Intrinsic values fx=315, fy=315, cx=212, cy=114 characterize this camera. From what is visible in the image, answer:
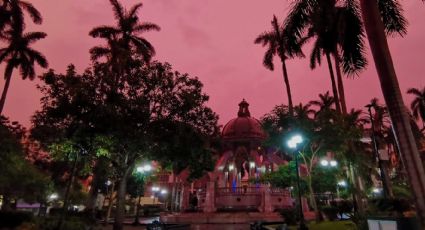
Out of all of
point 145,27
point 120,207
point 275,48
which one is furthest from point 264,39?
point 120,207

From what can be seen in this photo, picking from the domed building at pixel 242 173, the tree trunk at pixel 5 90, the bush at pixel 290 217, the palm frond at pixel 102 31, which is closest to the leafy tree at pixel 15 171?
the tree trunk at pixel 5 90

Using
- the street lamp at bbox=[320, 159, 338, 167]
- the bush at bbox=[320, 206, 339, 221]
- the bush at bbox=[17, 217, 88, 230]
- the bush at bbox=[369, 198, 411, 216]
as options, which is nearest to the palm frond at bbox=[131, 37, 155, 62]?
the bush at bbox=[17, 217, 88, 230]

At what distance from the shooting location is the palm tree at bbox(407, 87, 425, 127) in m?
59.3

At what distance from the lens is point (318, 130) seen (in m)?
27.8

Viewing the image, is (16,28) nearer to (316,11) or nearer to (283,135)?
(283,135)

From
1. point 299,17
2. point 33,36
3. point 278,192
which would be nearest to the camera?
point 299,17

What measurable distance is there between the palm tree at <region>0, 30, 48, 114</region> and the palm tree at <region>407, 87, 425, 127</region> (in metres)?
63.5

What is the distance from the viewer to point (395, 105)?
8.94 meters

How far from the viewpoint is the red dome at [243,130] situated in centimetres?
4763

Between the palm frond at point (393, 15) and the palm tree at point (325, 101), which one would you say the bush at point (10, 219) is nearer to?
the palm frond at point (393, 15)

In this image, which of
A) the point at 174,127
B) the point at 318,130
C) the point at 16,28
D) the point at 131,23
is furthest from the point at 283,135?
the point at 16,28

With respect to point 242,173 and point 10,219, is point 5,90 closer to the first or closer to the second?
point 10,219

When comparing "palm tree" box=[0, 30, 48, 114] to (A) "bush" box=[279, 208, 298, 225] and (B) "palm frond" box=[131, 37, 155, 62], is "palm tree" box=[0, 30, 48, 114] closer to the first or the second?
(B) "palm frond" box=[131, 37, 155, 62]

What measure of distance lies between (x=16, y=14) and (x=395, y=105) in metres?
36.4
